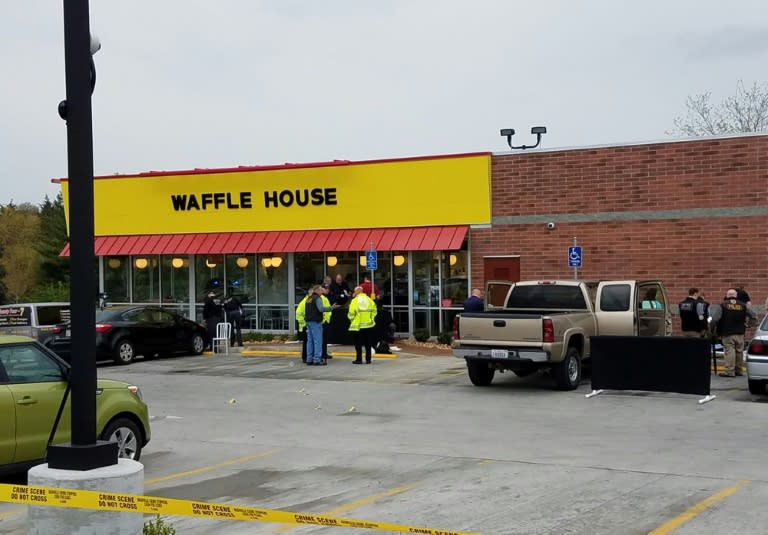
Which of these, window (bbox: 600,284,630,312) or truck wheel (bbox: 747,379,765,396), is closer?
truck wheel (bbox: 747,379,765,396)

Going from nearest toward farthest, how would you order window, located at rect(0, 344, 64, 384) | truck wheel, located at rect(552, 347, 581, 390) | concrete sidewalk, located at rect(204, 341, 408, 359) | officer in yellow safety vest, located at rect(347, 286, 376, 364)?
1. window, located at rect(0, 344, 64, 384)
2. truck wheel, located at rect(552, 347, 581, 390)
3. officer in yellow safety vest, located at rect(347, 286, 376, 364)
4. concrete sidewalk, located at rect(204, 341, 408, 359)

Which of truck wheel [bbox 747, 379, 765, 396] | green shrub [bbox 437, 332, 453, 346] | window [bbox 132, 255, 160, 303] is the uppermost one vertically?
window [bbox 132, 255, 160, 303]

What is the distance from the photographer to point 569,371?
17.0 meters

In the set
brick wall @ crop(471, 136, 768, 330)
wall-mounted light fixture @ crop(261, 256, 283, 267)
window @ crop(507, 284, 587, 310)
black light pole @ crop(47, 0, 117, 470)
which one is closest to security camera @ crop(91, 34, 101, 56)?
black light pole @ crop(47, 0, 117, 470)

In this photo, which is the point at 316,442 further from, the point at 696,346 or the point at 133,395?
the point at 696,346

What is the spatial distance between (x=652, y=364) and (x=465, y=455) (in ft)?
19.9

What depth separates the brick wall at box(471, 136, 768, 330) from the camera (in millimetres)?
24078

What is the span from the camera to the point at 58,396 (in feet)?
31.3

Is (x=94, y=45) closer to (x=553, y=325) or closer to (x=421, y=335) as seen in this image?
(x=553, y=325)

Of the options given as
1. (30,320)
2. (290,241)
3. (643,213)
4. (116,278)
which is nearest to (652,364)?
(643,213)

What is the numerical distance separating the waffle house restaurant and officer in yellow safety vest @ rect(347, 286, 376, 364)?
4.52m

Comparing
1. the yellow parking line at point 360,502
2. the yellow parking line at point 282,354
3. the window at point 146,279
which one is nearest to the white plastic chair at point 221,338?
the yellow parking line at point 282,354

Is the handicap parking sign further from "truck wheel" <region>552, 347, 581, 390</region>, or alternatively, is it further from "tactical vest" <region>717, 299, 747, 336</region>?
"truck wheel" <region>552, 347, 581, 390</region>

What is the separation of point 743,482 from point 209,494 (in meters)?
5.12
